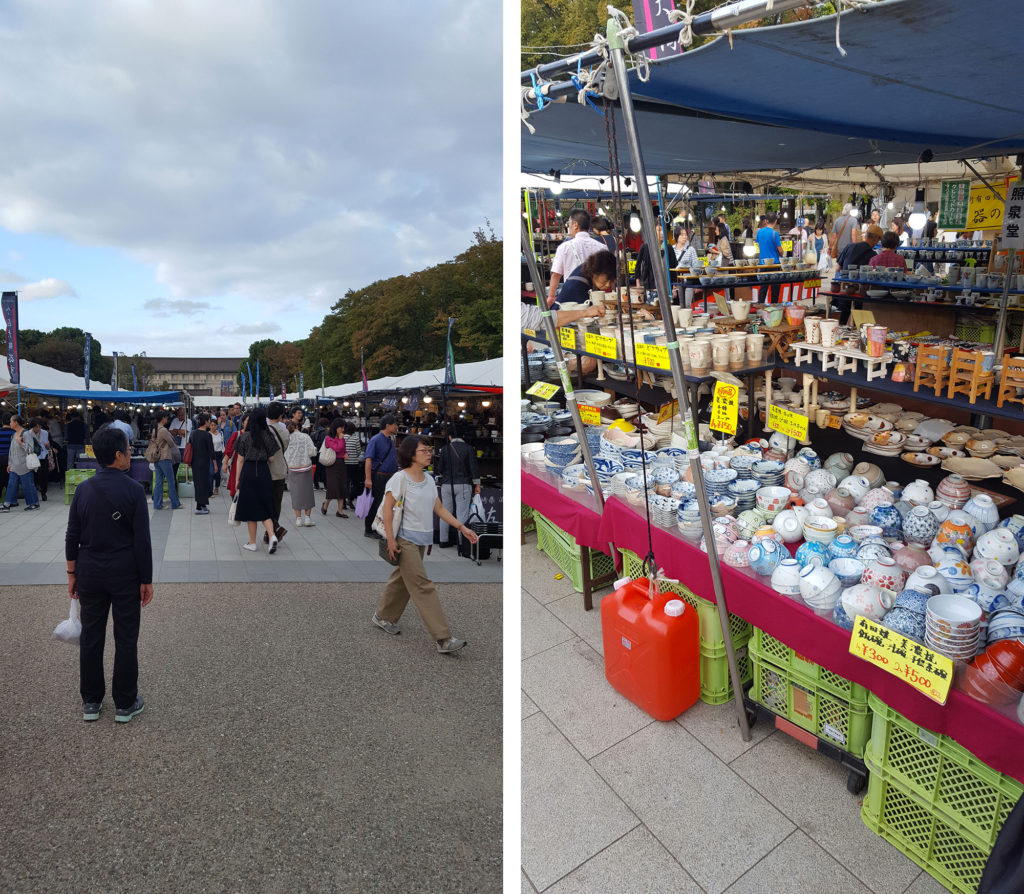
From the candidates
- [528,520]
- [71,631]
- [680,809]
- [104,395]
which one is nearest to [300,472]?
[528,520]

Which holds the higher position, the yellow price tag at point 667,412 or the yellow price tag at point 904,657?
the yellow price tag at point 667,412

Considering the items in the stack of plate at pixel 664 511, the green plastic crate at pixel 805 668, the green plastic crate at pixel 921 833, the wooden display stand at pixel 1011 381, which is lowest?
the green plastic crate at pixel 921 833

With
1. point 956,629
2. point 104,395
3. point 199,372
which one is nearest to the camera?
point 956,629

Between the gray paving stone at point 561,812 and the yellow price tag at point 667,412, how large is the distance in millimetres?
2366

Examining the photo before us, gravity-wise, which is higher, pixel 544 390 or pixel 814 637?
pixel 544 390

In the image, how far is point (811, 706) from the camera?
8.65 feet

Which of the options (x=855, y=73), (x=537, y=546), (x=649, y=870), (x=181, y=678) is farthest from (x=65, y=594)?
(x=855, y=73)

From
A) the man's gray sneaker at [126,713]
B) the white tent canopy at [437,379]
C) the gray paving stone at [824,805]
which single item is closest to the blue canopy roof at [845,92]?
the gray paving stone at [824,805]

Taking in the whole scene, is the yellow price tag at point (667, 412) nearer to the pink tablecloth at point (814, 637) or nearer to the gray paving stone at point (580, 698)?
the pink tablecloth at point (814, 637)

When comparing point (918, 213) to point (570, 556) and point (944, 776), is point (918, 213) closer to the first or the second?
point (570, 556)

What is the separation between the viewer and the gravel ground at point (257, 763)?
255 cm

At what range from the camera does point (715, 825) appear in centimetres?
246

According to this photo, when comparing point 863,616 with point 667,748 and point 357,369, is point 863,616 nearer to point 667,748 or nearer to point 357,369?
A: point 667,748

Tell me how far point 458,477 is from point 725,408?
3.35 metres
